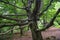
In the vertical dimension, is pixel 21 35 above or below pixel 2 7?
below

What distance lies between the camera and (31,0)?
539 centimetres

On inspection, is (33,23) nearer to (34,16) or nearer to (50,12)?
(34,16)

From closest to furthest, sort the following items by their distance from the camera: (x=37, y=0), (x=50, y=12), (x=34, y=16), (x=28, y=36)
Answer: (x=37, y=0) → (x=34, y=16) → (x=50, y=12) → (x=28, y=36)

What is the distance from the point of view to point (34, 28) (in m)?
5.54

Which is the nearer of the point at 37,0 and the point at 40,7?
the point at 37,0

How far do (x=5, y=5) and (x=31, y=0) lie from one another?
2.58 ft

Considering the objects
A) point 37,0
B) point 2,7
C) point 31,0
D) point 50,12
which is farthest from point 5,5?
point 50,12

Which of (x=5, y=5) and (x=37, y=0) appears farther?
(x=5, y=5)

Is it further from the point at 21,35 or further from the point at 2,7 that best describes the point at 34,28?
the point at 21,35

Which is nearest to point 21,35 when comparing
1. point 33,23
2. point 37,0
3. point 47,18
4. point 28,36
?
point 28,36

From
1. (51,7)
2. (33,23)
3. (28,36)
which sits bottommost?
(28,36)

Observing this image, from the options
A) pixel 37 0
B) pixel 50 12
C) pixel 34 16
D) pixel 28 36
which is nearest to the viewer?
pixel 37 0

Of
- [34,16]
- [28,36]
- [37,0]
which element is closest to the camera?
[37,0]

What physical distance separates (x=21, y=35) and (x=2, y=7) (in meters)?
3.75
